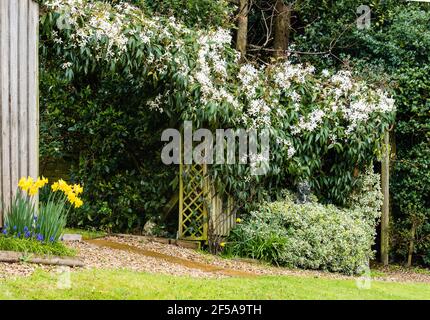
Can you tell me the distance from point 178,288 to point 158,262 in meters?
1.80

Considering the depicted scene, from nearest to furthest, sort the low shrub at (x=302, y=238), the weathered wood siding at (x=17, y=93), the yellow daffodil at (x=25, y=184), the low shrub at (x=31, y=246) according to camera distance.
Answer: the low shrub at (x=31, y=246) → the yellow daffodil at (x=25, y=184) → the weathered wood siding at (x=17, y=93) → the low shrub at (x=302, y=238)

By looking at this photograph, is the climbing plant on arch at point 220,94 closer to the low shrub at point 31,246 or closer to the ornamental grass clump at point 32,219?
the ornamental grass clump at point 32,219

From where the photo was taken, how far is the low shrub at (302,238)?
8312mm

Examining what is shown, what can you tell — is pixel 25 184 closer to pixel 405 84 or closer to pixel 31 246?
pixel 31 246

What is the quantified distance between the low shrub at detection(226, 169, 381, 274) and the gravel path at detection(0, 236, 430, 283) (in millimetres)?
257

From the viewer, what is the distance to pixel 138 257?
723 centimetres

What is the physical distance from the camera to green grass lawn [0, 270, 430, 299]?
4.77 m

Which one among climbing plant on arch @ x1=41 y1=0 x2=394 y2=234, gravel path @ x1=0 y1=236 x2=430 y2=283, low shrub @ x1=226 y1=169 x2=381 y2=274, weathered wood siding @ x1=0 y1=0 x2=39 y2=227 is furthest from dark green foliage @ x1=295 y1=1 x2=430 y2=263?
weathered wood siding @ x1=0 y1=0 x2=39 y2=227

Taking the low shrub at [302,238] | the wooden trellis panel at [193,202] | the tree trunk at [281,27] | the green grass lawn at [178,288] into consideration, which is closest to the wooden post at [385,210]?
the low shrub at [302,238]

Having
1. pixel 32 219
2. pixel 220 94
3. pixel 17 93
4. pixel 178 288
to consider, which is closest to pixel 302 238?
pixel 220 94

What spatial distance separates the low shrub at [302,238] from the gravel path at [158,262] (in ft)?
0.84

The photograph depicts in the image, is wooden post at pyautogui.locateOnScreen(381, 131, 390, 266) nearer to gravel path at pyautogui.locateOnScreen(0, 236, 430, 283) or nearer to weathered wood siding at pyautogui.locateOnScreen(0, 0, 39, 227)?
gravel path at pyautogui.locateOnScreen(0, 236, 430, 283)

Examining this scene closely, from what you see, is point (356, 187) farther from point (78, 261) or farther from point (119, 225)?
point (78, 261)

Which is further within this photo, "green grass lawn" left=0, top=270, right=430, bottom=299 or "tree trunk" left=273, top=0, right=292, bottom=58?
"tree trunk" left=273, top=0, right=292, bottom=58
